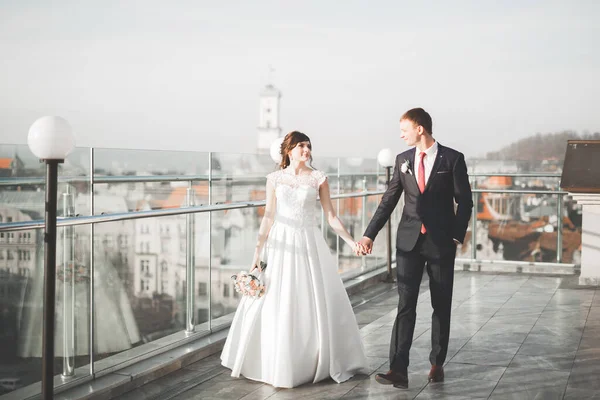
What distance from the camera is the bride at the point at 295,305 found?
414 cm

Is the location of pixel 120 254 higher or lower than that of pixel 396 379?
higher

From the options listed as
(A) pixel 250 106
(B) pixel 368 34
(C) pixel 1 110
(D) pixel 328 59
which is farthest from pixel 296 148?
(A) pixel 250 106

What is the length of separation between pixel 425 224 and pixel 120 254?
1.90 m

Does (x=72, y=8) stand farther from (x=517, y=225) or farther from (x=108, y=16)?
(x=517, y=225)

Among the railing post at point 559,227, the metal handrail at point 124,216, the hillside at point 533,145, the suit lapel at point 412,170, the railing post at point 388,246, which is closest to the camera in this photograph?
the metal handrail at point 124,216

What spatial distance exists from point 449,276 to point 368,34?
38563 mm

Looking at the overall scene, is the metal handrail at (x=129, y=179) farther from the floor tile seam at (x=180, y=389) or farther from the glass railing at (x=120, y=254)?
the floor tile seam at (x=180, y=389)

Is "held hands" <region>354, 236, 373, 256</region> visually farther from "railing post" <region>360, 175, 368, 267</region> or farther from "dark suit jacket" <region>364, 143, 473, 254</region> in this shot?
"railing post" <region>360, 175, 368, 267</region>

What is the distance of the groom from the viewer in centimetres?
402

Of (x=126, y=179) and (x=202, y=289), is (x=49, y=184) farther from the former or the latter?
(x=202, y=289)

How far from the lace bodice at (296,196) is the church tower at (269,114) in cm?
10570

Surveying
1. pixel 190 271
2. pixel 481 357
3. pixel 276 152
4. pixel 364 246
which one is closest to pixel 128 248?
pixel 190 271

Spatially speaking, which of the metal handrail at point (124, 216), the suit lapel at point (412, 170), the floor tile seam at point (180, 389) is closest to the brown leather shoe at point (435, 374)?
the suit lapel at point (412, 170)

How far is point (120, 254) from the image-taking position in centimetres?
466
